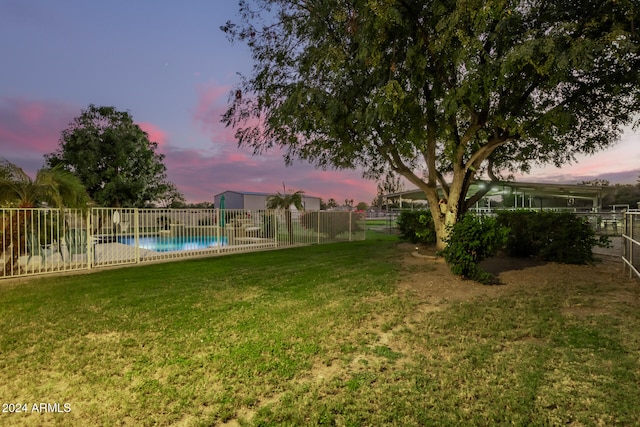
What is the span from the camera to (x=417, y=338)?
436cm

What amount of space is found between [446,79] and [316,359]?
25.4 feet

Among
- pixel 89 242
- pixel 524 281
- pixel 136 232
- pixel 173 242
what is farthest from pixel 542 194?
pixel 89 242

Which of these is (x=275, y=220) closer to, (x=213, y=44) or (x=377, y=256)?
(x=377, y=256)

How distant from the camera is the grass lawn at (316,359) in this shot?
2.74 m

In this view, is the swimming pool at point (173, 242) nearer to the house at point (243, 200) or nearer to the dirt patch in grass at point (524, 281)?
the dirt patch in grass at point (524, 281)

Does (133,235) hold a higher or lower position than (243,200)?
lower

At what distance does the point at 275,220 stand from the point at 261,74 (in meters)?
6.97

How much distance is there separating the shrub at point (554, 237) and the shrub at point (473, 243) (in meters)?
3.32

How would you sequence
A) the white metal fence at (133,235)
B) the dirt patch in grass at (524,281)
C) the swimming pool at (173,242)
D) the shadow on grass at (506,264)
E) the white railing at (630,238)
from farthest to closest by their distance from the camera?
1. the swimming pool at (173,242)
2. the shadow on grass at (506,264)
3. the white metal fence at (133,235)
4. the white railing at (630,238)
5. the dirt patch in grass at (524,281)

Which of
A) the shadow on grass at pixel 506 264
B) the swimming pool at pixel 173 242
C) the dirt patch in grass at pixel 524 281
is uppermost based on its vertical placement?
the swimming pool at pixel 173 242

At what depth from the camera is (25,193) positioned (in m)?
8.99

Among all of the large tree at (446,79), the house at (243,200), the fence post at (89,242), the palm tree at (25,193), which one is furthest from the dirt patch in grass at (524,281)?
the house at (243,200)

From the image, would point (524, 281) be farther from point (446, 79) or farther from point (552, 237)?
point (446, 79)

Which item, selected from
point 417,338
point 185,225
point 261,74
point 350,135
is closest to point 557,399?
point 417,338
